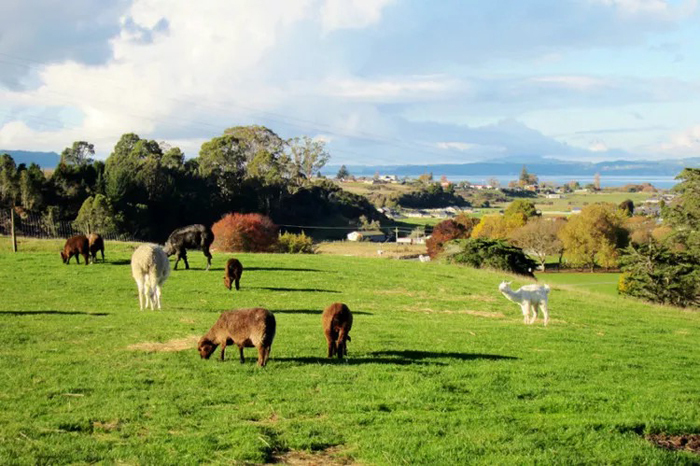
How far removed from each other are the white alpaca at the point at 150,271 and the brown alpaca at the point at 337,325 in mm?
9620

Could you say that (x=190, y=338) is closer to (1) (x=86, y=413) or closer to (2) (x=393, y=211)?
(1) (x=86, y=413)

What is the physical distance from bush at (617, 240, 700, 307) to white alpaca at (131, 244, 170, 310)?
37.0m

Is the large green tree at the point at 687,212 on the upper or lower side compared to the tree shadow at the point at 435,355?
upper

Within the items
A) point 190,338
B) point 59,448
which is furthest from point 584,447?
point 190,338

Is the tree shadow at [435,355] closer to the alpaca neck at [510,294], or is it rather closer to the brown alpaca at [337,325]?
the brown alpaca at [337,325]

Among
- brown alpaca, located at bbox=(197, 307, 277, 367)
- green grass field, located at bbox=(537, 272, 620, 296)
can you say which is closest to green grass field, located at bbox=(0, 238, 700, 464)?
brown alpaca, located at bbox=(197, 307, 277, 367)

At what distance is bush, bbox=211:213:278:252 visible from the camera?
50281 mm

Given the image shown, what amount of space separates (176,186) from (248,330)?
260ft

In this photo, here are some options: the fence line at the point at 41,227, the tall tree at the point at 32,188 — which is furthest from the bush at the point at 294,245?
the tall tree at the point at 32,188

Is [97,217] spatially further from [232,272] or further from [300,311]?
[300,311]

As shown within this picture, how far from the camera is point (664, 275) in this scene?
153ft

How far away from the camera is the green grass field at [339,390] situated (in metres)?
8.38

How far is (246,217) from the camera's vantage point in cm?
5309

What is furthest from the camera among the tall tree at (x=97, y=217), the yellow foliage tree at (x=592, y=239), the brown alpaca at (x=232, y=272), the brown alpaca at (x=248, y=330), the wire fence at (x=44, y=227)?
the yellow foliage tree at (x=592, y=239)
